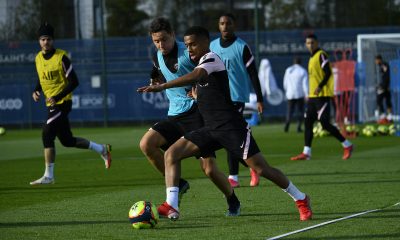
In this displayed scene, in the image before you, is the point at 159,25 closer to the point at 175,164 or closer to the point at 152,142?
the point at 152,142

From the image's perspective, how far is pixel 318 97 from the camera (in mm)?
18031

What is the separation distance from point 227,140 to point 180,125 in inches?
44.9

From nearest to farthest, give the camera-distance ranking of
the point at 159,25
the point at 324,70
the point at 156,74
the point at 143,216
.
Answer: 1. the point at 143,216
2. the point at 159,25
3. the point at 156,74
4. the point at 324,70

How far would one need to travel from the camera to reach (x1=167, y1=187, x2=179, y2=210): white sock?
9.84 m

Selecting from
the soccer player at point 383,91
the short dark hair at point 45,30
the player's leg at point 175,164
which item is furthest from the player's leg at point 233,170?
the soccer player at point 383,91

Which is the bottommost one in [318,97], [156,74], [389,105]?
[389,105]

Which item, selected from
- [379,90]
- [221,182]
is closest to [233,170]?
[221,182]

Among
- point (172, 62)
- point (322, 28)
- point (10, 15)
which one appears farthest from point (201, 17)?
point (172, 62)

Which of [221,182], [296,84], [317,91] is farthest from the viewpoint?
[296,84]

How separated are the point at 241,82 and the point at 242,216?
3.41 m

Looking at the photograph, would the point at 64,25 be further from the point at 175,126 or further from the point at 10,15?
the point at 175,126

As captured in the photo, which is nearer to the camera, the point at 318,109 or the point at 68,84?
the point at 68,84

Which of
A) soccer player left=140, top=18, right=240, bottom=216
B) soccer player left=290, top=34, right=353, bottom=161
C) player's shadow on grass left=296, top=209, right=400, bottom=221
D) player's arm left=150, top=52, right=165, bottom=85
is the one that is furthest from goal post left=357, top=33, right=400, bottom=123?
player's shadow on grass left=296, top=209, right=400, bottom=221

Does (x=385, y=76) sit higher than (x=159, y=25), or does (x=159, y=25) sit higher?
(x=159, y=25)
